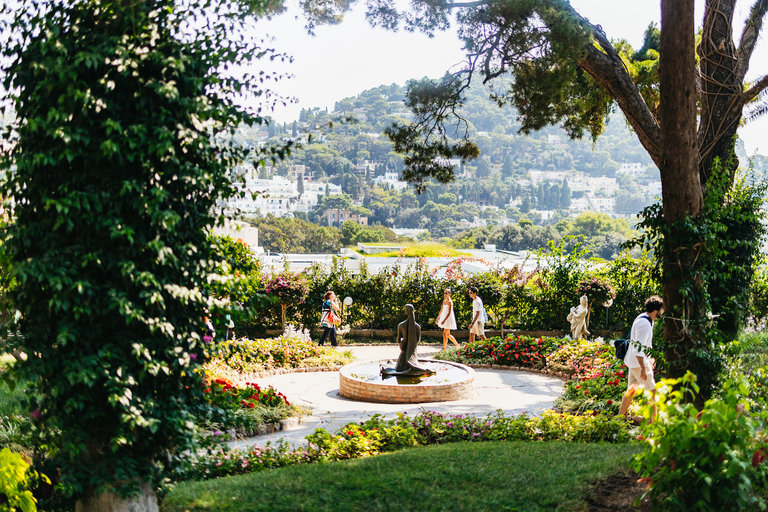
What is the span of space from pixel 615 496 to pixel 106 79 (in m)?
4.20

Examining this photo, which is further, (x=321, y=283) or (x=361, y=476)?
(x=321, y=283)

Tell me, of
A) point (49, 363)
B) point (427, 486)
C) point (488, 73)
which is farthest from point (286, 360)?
point (49, 363)

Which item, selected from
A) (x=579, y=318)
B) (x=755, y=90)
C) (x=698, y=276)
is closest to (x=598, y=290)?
(x=579, y=318)

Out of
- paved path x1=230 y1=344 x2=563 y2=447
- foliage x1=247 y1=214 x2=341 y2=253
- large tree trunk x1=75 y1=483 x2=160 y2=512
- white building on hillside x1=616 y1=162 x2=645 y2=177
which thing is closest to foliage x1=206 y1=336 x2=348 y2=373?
paved path x1=230 y1=344 x2=563 y2=447

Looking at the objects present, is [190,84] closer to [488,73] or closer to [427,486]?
[427,486]

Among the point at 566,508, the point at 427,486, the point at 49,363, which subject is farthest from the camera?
the point at 427,486

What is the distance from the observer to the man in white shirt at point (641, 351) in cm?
643

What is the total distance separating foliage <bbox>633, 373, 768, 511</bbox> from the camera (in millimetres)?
3146

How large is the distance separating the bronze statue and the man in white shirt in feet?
10.9

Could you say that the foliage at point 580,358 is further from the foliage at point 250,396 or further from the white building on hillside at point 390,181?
the white building on hillside at point 390,181

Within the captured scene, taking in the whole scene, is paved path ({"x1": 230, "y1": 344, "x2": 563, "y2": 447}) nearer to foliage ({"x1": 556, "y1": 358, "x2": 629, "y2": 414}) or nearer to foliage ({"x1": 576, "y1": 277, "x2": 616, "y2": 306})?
foliage ({"x1": 556, "y1": 358, "x2": 629, "y2": 414})

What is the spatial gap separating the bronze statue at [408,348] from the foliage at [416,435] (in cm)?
238

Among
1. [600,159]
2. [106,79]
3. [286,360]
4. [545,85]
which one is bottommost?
[286,360]

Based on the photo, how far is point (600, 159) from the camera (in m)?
133
